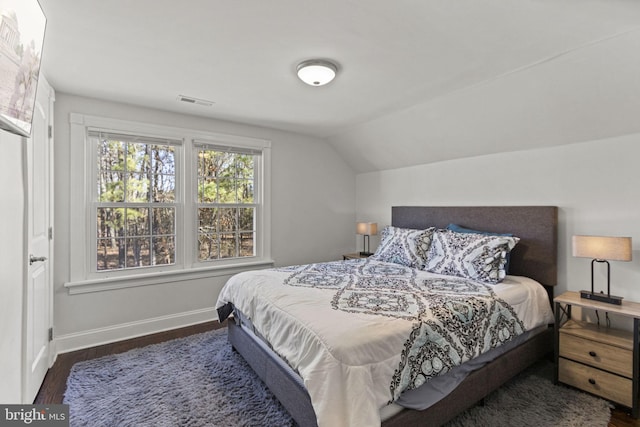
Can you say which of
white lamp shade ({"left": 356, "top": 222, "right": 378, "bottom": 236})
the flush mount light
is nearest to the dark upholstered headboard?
white lamp shade ({"left": 356, "top": 222, "right": 378, "bottom": 236})

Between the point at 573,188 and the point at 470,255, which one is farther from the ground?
the point at 573,188

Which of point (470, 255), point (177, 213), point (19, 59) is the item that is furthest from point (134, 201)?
point (470, 255)

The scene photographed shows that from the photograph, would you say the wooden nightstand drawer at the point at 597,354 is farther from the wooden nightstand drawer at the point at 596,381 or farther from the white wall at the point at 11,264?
the white wall at the point at 11,264

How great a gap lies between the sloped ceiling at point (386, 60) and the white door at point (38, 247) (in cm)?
47

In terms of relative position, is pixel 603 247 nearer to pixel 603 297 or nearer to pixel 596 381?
pixel 603 297

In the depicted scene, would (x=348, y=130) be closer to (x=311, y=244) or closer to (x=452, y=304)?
(x=311, y=244)

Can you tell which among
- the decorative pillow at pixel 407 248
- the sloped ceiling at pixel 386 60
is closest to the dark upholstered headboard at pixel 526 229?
the decorative pillow at pixel 407 248

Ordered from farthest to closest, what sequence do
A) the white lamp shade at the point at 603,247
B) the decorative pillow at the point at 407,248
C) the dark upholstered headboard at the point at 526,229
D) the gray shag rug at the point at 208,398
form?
1. the decorative pillow at the point at 407,248
2. the dark upholstered headboard at the point at 526,229
3. the white lamp shade at the point at 603,247
4. the gray shag rug at the point at 208,398

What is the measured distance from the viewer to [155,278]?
10.6 ft

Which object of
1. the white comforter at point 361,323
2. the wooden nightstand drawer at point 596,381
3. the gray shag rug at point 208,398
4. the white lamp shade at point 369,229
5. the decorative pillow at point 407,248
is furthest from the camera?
the white lamp shade at point 369,229

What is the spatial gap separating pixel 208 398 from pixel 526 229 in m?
3.10

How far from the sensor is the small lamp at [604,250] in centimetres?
215

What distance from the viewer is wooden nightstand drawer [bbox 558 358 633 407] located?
1.99 meters

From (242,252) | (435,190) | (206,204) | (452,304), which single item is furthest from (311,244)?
(452,304)
